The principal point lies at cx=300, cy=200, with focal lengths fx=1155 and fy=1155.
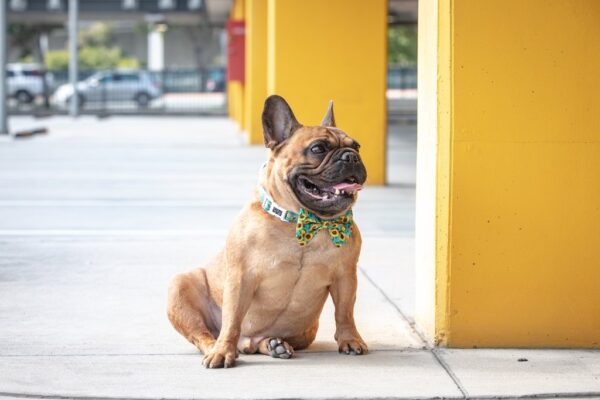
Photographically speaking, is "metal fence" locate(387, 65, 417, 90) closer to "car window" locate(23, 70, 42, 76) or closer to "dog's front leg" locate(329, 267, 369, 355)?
"car window" locate(23, 70, 42, 76)

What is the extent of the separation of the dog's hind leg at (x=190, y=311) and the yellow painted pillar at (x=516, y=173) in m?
1.25

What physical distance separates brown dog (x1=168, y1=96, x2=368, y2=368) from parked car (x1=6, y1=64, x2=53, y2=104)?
46384 mm

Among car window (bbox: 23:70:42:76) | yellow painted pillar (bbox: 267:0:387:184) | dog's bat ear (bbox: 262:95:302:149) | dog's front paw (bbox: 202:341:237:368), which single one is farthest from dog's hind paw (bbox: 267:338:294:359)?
car window (bbox: 23:70:42:76)

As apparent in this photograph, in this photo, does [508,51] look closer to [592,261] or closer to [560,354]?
[592,261]

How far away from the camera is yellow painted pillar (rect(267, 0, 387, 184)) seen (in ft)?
51.6

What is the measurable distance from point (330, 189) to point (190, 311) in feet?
3.46

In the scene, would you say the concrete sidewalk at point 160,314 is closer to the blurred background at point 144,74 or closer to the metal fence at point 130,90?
the blurred background at point 144,74

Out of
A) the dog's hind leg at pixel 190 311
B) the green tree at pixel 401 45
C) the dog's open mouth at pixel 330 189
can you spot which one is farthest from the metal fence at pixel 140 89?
the dog's open mouth at pixel 330 189

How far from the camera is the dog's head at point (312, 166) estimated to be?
5395 millimetres

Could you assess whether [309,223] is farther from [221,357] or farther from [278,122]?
[221,357]

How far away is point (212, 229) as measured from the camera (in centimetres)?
1123

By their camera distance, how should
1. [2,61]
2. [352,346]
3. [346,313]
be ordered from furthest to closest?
[2,61] < [352,346] < [346,313]

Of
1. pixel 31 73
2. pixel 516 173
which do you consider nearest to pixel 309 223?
pixel 516 173

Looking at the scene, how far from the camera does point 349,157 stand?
17.7 feet
